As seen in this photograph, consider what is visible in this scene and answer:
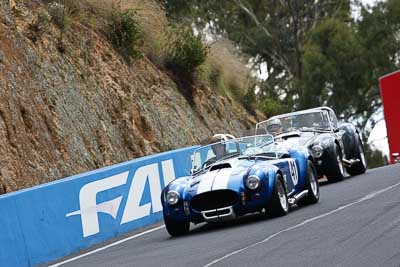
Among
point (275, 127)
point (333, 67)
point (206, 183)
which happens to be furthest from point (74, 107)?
point (333, 67)

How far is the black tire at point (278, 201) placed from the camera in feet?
47.3

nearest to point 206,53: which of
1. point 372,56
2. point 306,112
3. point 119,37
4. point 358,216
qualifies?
point 119,37

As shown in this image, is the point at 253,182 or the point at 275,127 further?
the point at 275,127

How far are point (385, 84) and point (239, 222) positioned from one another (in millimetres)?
23756

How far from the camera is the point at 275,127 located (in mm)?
21531

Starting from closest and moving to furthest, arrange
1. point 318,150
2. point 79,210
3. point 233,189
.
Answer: point 233,189 < point 79,210 < point 318,150

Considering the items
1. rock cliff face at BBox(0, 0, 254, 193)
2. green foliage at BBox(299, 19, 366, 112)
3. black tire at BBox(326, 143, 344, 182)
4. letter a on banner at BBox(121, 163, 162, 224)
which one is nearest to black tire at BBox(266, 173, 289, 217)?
letter a on banner at BBox(121, 163, 162, 224)

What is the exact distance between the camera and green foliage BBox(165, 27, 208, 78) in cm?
3050

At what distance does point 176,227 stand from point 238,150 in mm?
1896

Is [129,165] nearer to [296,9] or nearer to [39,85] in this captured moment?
[39,85]

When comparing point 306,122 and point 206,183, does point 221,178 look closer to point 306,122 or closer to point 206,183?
point 206,183

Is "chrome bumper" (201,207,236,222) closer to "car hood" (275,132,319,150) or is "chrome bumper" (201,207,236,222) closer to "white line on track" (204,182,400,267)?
"white line on track" (204,182,400,267)

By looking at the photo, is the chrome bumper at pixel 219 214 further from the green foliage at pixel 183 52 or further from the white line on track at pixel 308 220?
the green foliage at pixel 183 52

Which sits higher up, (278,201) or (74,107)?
(74,107)
